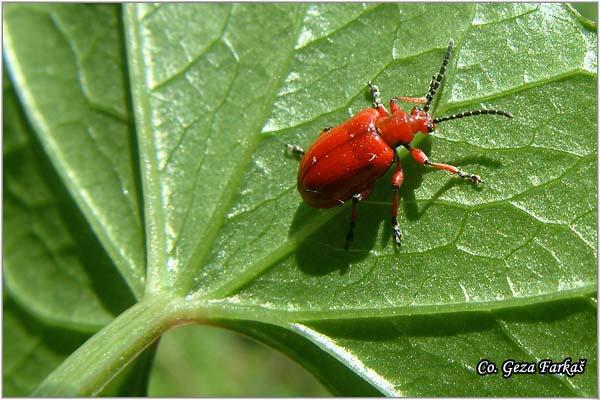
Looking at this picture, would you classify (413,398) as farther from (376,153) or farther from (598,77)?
(598,77)

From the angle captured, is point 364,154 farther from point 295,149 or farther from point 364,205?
point 295,149

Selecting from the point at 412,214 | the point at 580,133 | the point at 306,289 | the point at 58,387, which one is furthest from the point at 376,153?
the point at 58,387

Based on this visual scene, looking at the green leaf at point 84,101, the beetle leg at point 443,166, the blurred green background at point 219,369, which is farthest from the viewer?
the blurred green background at point 219,369

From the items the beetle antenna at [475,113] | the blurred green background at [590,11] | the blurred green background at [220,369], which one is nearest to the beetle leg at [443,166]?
the beetle antenna at [475,113]

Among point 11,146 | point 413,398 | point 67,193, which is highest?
point 11,146

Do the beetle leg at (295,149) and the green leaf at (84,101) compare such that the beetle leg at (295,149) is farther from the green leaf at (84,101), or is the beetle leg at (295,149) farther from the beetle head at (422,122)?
the green leaf at (84,101)

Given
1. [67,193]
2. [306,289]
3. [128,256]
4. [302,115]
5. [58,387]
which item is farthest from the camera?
[67,193]
